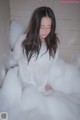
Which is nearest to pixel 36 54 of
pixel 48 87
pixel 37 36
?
pixel 37 36

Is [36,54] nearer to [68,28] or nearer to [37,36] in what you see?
[37,36]

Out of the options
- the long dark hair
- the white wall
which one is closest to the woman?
the long dark hair

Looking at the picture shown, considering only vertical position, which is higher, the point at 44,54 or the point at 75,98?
the point at 44,54

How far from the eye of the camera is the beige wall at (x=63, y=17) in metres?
1.48

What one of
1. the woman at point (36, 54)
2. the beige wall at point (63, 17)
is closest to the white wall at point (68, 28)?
the beige wall at point (63, 17)

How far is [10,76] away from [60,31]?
21.0 inches

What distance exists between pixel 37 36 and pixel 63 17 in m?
0.41

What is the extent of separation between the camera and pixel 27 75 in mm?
1268

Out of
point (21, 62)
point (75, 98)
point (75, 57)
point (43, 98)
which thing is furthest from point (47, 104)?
point (75, 57)

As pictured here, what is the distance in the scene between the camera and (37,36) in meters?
1.20

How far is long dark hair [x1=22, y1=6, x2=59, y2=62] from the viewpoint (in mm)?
1146

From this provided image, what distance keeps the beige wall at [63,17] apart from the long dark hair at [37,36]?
29 centimetres

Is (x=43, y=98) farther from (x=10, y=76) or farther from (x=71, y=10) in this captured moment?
(x=71, y=10)

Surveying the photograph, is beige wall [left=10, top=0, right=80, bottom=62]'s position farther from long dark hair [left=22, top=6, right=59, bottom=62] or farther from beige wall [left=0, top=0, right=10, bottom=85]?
long dark hair [left=22, top=6, right=59, bottom=62]
